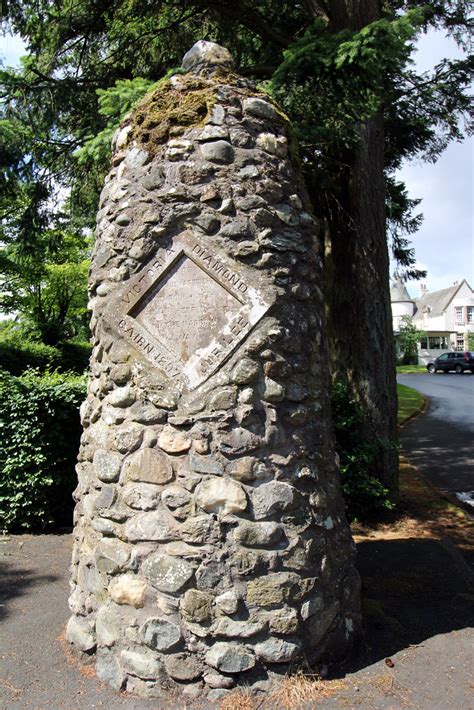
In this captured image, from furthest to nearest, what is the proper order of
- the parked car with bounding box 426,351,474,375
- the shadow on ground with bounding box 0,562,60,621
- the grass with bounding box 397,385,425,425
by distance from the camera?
the parked car with bounding box 426,351,474,375 → the grass with bounding box 397,385,425,425 → the shadow on ground with bounding box 0,562,60,621

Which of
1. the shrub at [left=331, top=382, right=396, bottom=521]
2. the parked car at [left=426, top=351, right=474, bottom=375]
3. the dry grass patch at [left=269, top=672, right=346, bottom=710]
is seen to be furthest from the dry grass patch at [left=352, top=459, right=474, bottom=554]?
the parked car at [left=426, top=351, right=474, bottom=375]

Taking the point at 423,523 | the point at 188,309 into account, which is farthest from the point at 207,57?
the point at 423,523

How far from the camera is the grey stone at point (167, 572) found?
11.4ft

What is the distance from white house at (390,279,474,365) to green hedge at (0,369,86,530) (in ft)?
194

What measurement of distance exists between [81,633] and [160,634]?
752 millimetres

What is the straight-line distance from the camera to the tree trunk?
812 cm

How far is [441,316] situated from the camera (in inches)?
2859

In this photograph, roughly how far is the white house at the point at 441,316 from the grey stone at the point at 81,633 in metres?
61.9

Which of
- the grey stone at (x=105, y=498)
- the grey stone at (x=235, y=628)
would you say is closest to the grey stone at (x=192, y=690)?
the grey stone at (x=235, y=628)

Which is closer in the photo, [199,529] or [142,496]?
[199,529]

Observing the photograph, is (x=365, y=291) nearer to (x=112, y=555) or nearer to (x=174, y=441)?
(x=174, y=441)

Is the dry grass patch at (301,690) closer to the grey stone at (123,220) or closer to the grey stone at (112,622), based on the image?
the grey stone at (112,622)

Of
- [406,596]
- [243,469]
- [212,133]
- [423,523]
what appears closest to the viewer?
[243,469]

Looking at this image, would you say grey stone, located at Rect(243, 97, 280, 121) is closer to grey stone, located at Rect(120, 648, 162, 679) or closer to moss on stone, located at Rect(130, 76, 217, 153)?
moss on stone, located at Rect(130, 76, 217, 153)
